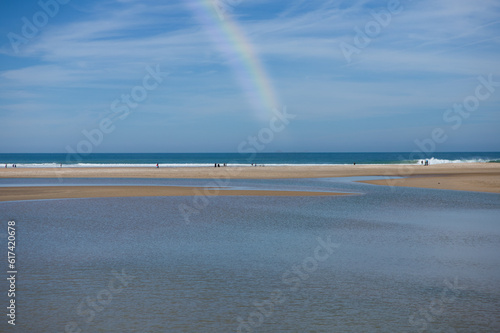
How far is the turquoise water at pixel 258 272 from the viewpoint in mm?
9344

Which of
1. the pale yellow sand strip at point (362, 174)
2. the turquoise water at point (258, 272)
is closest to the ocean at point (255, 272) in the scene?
the turquoise water at point (258, 272)

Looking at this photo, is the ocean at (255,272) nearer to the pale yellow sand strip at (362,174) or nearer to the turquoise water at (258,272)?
the turquoise water at (258,272)

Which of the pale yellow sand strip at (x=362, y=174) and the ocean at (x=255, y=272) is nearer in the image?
the ocean at (x=255, y=272)

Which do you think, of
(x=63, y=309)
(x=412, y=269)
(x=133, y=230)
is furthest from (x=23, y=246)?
(x=412, y=269)

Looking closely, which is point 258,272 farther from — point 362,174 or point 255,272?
point 362,174

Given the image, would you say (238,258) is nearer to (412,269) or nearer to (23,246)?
(412,269)

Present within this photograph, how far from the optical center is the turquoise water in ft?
30.7

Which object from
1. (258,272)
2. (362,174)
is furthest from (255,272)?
(362,174)

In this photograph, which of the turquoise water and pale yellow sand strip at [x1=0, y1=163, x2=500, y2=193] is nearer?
the turquoise water

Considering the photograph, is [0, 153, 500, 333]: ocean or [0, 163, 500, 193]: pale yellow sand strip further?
[0, 163, 500, 193]: pale yellow sand strip

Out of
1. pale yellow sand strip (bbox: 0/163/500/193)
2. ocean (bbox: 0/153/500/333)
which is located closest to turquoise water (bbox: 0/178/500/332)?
ocean (bbox: 0/153/500/333)

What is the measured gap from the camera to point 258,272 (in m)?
12.8

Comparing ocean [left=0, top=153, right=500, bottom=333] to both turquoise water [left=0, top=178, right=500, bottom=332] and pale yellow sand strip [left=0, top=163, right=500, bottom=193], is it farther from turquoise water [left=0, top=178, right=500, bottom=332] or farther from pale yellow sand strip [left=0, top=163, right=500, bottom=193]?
pale yellow sand strip [left=0, top=163, right=500, bottom=193]

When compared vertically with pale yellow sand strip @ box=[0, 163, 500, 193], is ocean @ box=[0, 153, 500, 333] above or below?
below
